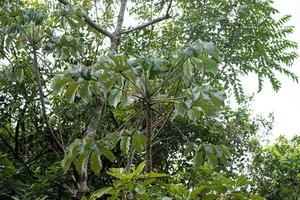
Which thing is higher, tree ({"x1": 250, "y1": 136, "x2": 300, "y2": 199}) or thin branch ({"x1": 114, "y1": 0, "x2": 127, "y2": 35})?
thin branch ({"x1": 114, "y1": 0, "x2": 127, "y2": 35})

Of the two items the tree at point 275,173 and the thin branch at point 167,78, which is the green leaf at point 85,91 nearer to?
the thin branch at point 167,78

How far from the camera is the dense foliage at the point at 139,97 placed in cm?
169

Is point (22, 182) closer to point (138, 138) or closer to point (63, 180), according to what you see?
point (63, 180)

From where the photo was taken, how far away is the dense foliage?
5.56ft

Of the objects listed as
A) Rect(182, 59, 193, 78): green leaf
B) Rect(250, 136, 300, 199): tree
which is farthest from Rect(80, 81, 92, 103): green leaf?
Rect(250, 136, 300, 199): tree

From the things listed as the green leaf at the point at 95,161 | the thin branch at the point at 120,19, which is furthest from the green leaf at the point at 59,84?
the thin branch at the point at 120,19

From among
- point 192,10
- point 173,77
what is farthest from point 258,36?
point 173,77

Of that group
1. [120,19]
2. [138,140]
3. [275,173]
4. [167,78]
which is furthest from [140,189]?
[275,173]

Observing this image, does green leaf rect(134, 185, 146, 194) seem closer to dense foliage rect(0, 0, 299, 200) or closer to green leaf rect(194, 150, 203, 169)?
dense foliage rect(0, 0, 299, 200)

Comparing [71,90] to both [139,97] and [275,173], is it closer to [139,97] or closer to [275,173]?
[139,97]

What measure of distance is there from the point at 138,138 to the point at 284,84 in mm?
1616

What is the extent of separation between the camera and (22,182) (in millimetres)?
3162

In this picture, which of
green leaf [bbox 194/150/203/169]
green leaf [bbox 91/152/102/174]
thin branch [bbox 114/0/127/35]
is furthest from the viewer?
thin branch [bbox 114/0/127/35]

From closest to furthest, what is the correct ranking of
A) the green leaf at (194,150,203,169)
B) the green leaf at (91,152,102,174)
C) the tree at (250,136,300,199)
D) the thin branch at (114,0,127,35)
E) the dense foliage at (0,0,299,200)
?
1. the dense foliage at (0,0,299,200)
2. the green leaf at (91,152,102,174)
3. the green leaf at (194,150,203,169)
4. the thin branch at (114,0,127,35)
5. the tree at (250,136,300,199)
